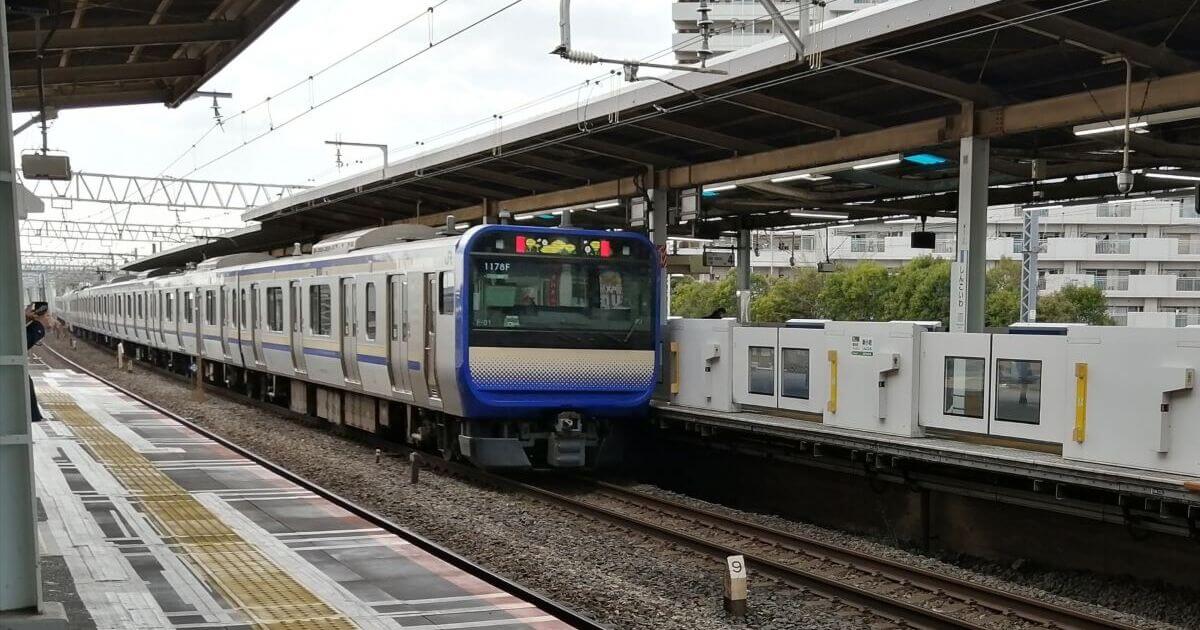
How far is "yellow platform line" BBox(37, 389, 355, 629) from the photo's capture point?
6633mm

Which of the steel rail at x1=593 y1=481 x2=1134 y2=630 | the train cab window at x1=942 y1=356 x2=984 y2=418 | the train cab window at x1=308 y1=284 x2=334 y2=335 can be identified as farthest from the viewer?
the train cab window at x1=308 y1=284 x2=334 y2=335

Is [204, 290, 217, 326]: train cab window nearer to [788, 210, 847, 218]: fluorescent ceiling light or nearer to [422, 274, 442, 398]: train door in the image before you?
[788, 210, 847, 218]: fluorescent ceiling light

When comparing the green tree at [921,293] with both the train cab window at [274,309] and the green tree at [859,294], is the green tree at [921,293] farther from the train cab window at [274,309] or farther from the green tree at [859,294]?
the train cab window at [274,309]

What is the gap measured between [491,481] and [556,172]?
7154 millimetres

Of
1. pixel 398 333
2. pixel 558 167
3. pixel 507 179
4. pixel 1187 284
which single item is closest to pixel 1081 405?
pixel 398 333

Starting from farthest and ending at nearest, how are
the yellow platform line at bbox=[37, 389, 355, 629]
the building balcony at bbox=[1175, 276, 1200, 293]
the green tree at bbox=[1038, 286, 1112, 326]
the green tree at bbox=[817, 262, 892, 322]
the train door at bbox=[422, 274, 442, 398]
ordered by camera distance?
the building balcony at bbox=[1175, 276, 1200, 293] → the green tree at bbox=[817, 262, 892, 322] → the green tree at bbox=[1038, 286, 1112, 326] → the train door at bbox=[422, 274, 442, 398] → the yellow platform line at bbox=[37, 389, 355, 629]

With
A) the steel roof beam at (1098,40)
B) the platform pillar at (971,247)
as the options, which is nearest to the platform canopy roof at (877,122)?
the steel roof beam at (1098,40)

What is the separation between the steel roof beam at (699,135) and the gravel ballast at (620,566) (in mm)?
4859

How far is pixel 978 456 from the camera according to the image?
30.5ft

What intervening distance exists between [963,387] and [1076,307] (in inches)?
1251

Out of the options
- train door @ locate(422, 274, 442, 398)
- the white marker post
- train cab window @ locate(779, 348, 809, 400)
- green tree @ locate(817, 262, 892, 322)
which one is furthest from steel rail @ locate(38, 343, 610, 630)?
green tree @ locate(817, 262, 892, 322)

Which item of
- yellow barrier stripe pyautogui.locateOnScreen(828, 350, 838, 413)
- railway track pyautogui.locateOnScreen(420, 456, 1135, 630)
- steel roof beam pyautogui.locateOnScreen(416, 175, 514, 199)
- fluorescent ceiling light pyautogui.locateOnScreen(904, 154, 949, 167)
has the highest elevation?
steel roof beam pyautogui.locateOnScreen(416, 175, 514, 199)

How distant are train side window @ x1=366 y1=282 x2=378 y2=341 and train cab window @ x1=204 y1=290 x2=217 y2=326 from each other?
10.6 m

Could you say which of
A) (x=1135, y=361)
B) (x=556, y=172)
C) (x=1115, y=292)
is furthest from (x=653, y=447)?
(x=1115, y=292)
